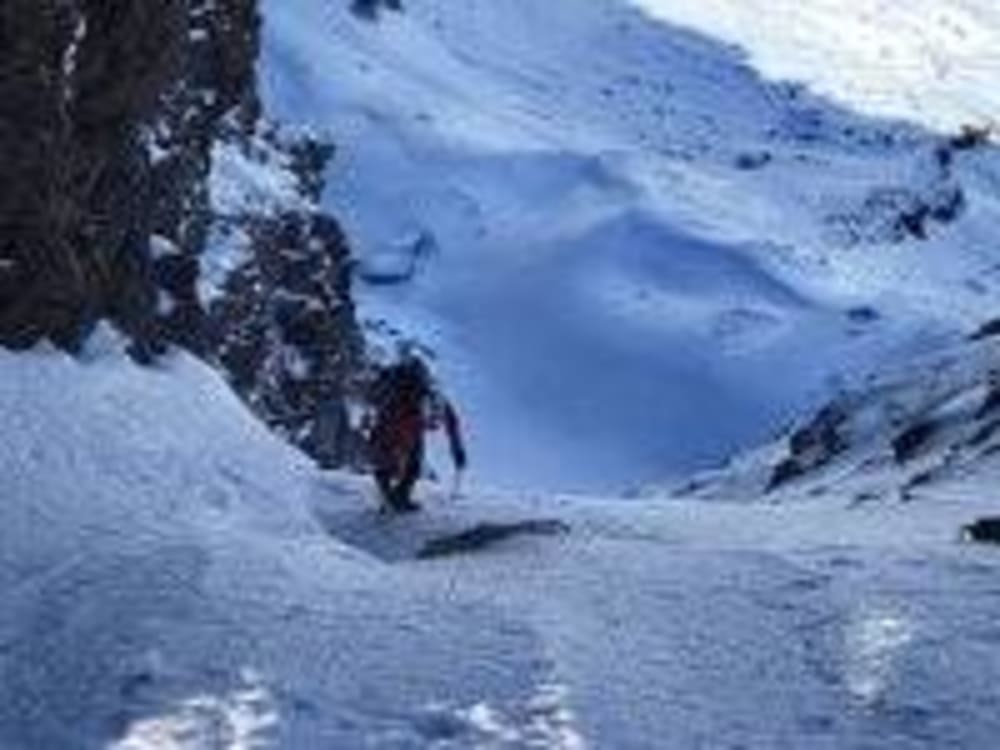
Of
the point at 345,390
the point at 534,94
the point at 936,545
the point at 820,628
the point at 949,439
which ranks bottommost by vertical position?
the point at 534,94

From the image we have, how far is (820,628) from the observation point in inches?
824

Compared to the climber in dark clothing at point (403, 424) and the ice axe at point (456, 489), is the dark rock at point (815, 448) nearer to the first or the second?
the ice axe at point (456, 489)

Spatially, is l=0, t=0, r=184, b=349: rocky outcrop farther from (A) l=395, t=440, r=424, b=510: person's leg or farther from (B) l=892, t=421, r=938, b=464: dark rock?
(B) l=892, t=421, r=938, b=464: dark rock

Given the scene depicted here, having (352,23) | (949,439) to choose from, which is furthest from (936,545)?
(352,23)

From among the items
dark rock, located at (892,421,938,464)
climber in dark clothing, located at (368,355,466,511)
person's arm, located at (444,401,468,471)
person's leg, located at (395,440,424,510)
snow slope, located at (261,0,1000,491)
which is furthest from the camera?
Answer: snow slope, located at (261,0,1000,491)

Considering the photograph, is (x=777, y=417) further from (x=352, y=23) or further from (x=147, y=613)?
(x=147, y=613)

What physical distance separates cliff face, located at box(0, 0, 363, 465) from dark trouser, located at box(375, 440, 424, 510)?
3.90 m

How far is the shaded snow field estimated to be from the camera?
1797 centimetres

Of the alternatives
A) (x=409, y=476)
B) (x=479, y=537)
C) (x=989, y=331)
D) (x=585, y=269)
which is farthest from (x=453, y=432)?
(x=585, y=269)

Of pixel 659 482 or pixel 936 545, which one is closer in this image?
pixel 936 545

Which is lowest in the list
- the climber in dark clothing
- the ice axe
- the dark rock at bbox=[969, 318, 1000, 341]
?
the dark rock at bbox=[969, 318, 1000, 341]

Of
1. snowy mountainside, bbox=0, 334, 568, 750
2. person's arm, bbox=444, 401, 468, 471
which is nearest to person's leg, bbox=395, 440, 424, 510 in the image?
person's arm, bbox=444, 401, 468, 471

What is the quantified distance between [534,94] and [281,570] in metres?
177

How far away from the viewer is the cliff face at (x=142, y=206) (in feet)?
95.9
